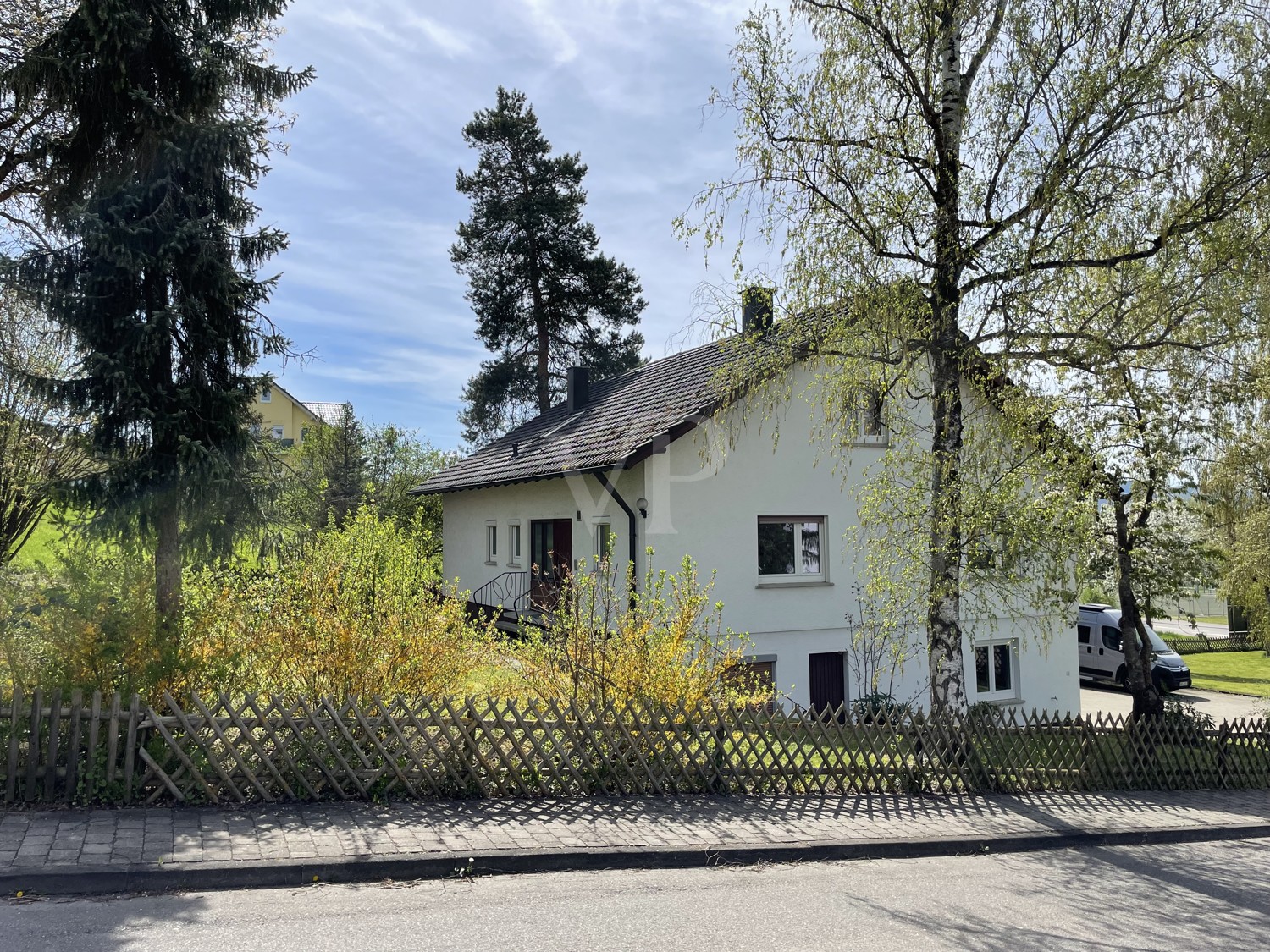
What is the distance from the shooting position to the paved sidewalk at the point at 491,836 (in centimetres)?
546

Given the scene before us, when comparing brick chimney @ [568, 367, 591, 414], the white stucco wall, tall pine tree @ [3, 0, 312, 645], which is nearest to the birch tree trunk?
the white stucco wall

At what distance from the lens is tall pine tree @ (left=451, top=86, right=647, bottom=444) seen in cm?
3256

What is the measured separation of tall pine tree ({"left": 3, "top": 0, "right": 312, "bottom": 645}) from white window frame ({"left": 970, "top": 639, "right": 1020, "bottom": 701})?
15343 mm

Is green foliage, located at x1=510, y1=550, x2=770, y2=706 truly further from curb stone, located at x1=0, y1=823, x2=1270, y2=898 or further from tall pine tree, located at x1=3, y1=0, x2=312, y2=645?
tall pine tree, located at x1=3, y1=0, x2=312, y2=645

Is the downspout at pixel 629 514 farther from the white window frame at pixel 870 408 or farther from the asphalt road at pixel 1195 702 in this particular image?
the asphalt road at pixel 1195 702

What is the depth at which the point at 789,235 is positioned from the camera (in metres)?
9.45

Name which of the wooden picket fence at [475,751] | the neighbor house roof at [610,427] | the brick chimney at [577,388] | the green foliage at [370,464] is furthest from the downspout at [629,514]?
the green foliage at [370,464]

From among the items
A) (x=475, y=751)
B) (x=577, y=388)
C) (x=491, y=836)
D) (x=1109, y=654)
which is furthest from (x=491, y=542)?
(x=1109, y=654)

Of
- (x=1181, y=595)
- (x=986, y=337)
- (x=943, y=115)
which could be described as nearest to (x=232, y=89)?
(x=943, y=115)

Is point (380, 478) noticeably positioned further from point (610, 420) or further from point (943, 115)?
point (943, 115)

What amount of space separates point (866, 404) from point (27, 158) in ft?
31.6

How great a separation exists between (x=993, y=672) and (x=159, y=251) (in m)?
17.4

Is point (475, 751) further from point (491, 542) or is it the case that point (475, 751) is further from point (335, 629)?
point (491, 542)

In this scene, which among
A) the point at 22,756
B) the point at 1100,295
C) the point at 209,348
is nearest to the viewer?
the point at 22,756
